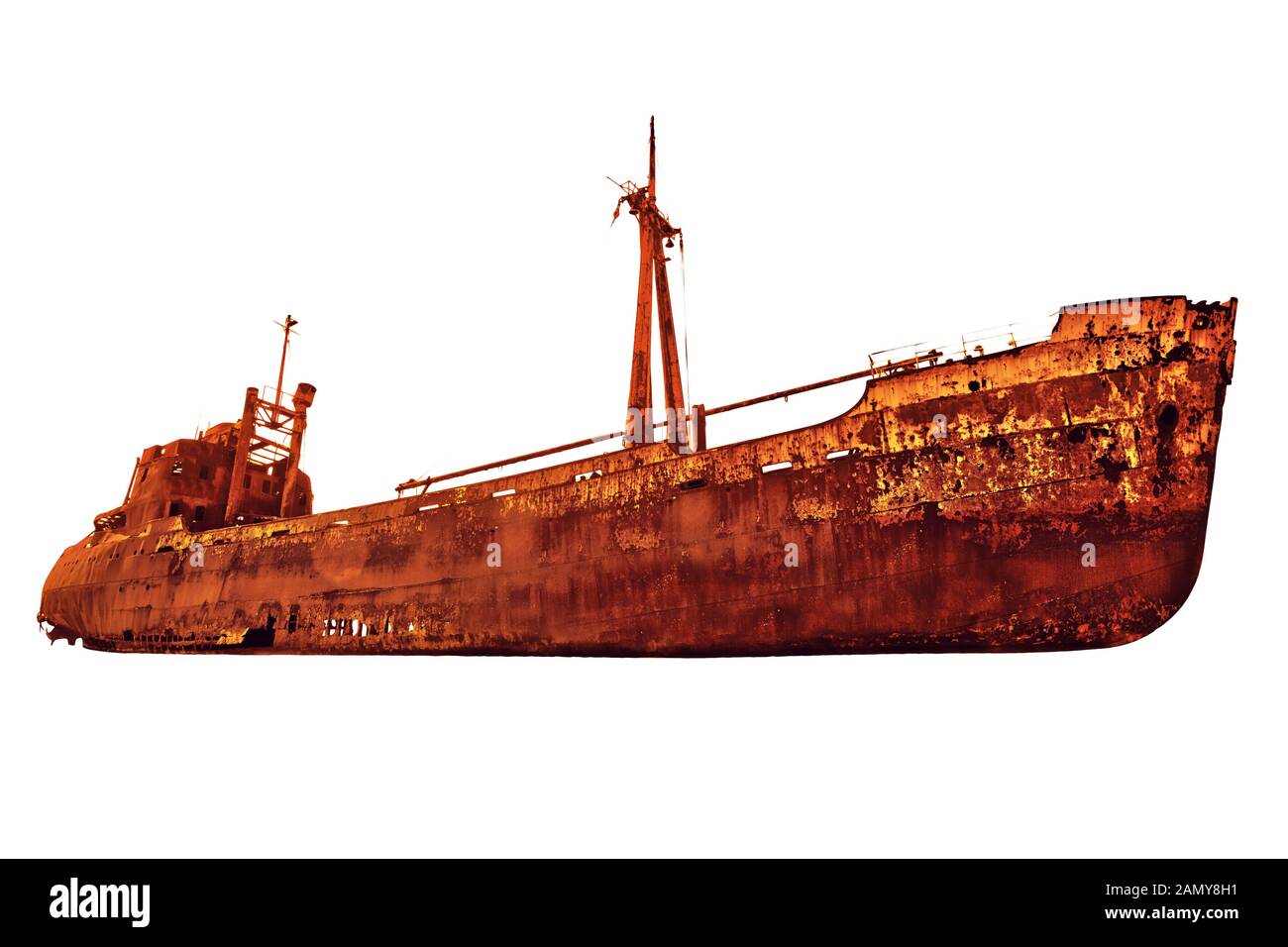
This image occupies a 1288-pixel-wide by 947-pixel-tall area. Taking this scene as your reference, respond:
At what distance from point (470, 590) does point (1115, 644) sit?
29.4ft

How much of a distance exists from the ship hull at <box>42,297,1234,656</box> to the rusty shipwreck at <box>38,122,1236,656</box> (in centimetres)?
2

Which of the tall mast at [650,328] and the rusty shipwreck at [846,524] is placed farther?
the tall mast at [650,328]

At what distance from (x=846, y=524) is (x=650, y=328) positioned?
559cm

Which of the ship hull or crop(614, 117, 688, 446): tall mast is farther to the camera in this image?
crop(614, 117, 688, 446): tall mast

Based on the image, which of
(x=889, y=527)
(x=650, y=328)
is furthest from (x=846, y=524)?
(x=650, y=328)

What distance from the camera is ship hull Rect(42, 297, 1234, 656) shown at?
299 inches

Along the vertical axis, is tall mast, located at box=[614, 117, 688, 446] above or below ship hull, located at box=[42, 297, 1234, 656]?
above

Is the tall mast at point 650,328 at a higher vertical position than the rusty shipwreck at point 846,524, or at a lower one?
higher

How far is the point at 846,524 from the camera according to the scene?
28.3ft

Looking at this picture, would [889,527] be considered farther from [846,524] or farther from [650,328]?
[650,328]

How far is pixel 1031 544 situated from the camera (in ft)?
25.7

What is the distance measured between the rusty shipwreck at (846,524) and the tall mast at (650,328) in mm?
48

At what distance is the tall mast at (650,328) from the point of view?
11.2m

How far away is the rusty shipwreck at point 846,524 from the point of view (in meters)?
7.62
